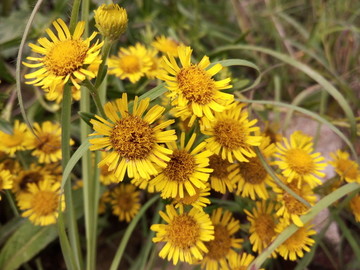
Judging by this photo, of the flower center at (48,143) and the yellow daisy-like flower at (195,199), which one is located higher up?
the flower center at (48,143)

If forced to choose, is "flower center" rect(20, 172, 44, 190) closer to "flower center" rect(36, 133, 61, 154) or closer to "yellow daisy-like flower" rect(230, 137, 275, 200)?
"flower center" rect(36, 133, 61, 154)

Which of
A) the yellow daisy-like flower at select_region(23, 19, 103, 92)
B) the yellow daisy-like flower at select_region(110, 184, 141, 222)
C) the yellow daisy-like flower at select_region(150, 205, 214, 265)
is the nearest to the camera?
the yellow daisy-like flower at select_region(23, 19, 103, 92)

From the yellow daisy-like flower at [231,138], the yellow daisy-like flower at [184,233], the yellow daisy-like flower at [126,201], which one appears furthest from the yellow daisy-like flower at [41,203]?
the yellow daisy-like flower at [231,138]

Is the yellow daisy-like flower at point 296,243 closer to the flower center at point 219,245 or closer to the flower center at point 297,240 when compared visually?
the flower center at point 297,240

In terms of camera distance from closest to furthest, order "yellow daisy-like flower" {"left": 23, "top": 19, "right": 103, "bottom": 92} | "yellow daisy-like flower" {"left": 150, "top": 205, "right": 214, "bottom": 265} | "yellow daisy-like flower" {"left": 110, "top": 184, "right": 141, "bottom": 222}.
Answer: "yellow daisy-like flower" {"left": 23, "top": 19, "right": 103, "bottom": 92} < "yellow daisy-like flower" {"left": 150, "top": 205, "right": 214, "bottom": 265} < "yellow daisy-like flower" {"left": 110, "top": 184, "right": 141, "bottom": 222}

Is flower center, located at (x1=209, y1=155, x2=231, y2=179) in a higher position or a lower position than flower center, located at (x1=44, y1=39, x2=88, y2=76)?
lower

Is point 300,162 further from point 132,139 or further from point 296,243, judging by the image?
point 132,139

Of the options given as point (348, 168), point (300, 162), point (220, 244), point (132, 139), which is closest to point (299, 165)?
point (300, 162)

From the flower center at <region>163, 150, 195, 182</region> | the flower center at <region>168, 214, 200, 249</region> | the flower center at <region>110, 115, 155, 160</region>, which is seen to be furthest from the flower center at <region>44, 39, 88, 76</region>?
the flower center at <region>168, 214, 200, 249</region>
